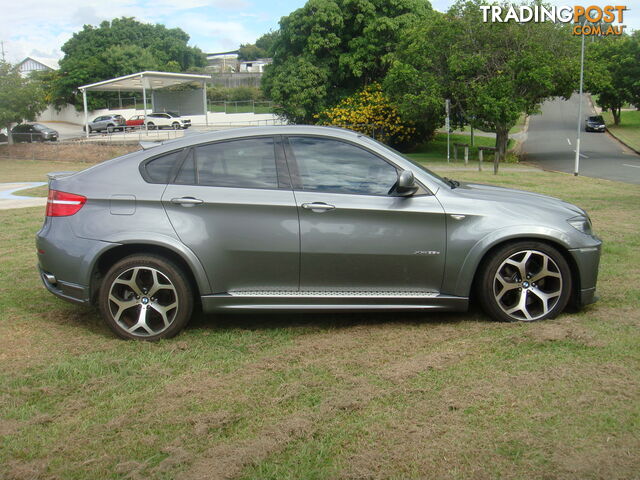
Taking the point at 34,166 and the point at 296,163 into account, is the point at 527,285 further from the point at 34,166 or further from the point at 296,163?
the point at 34,166

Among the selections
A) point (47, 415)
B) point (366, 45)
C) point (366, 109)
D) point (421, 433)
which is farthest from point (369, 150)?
point (366, 45)

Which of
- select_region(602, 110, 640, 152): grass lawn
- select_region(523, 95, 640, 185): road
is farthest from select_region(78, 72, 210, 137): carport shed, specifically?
select_region(602, 110, 640, 152): grass lawn

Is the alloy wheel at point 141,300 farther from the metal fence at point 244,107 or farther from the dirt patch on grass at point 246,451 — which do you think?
the metal fence at point 244,107

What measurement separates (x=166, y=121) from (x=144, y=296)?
52.2 meters

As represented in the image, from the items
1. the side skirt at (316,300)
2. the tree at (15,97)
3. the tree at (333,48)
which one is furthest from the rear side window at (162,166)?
the tree at (15,97)

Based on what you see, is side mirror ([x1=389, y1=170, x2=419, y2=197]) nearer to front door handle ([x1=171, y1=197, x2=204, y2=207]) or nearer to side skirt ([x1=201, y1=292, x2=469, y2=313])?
side skirt ([x1=201, y1=292, x2=469, y2=313])

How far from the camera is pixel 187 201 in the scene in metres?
4.87

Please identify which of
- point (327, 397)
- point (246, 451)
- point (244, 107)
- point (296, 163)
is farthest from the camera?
point (244, 107)

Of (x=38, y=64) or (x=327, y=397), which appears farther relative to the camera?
(x=38, y=64)

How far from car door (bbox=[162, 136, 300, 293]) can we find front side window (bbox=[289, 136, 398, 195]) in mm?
210

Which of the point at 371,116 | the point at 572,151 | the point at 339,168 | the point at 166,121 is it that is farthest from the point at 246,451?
the point at 166,121

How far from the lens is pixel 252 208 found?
4852 mm

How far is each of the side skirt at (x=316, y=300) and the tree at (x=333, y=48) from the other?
129 ft

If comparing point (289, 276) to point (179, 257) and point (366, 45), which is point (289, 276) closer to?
point (179, 257)
